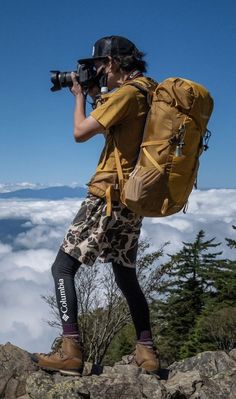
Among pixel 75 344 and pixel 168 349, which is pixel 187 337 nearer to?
pixel 168 349

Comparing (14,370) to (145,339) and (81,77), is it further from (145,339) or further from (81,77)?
(81,77)

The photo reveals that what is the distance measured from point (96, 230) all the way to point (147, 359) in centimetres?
134

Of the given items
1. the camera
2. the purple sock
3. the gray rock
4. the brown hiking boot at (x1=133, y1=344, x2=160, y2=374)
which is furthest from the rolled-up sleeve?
the gray rock

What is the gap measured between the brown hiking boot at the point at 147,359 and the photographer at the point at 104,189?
2.06 ft

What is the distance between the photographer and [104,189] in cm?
369

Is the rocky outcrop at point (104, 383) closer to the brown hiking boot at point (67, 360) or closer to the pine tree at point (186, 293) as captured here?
the brown hiking boot at point (67, 360)

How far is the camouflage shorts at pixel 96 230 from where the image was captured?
3.71 m

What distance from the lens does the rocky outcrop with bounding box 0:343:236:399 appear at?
3.57 meters

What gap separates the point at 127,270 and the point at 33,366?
3.94ft

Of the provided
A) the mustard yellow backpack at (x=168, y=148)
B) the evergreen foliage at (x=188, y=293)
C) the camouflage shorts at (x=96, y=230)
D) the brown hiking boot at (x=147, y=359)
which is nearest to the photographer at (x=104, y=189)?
the camouflage shorts at (x=96, y=230)

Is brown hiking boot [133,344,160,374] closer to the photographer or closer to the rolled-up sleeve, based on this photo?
the photographer

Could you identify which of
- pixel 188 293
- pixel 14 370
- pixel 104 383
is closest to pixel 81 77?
pixel 104 383

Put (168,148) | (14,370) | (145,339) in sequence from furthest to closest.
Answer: (145,339) → (14,370) → (168,148)

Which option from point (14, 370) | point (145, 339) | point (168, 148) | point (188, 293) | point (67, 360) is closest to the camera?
point (168, 148)
